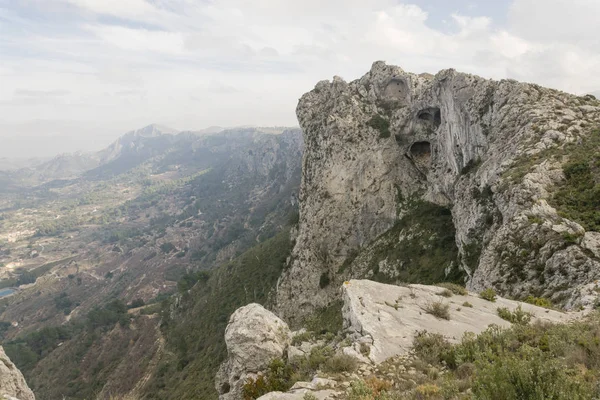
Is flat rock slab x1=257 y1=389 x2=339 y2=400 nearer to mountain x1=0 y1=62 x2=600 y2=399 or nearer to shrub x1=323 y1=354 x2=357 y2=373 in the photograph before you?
mountain x1=0 y1=62 x2=600 y2=399

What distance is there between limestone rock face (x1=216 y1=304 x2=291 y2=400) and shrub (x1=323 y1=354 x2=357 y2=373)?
14.0 ft

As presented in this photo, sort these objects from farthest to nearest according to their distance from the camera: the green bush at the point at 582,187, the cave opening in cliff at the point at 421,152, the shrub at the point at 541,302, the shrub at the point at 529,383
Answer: the cave opening in cliff at the point at 421,152 < the green bush at the point at 582,187 < the shrub at the point at 541,302 < the shrub at the point at 529,383

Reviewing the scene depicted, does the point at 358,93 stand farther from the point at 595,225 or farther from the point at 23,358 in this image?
the point at 23,358

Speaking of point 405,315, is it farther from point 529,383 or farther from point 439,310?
point 529,383

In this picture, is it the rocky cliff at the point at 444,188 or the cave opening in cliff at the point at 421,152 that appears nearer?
the rocky cliff at the point at 444,188

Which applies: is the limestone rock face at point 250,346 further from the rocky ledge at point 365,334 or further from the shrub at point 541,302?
the shrub at point 541,302

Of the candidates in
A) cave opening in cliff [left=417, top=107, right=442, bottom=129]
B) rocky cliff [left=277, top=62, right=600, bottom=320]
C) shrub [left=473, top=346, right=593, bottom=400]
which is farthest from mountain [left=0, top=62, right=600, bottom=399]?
cave opening in cliff [left=417, top=107, right=442, bottom=129]

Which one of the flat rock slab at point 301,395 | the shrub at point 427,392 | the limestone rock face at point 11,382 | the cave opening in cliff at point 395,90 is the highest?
the cave opening in cliff at point 395,90

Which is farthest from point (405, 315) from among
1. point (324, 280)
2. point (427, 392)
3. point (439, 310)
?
point (324, 280)

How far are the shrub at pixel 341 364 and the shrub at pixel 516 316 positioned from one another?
869 centimetres

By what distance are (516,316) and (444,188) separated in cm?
4147

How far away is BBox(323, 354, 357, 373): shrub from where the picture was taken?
38.4 ft

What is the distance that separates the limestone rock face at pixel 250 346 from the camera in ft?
49.2

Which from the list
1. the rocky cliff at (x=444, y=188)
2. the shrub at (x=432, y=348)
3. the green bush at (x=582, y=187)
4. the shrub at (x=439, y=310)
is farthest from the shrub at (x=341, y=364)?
the green bush at (x=582, y=187)
